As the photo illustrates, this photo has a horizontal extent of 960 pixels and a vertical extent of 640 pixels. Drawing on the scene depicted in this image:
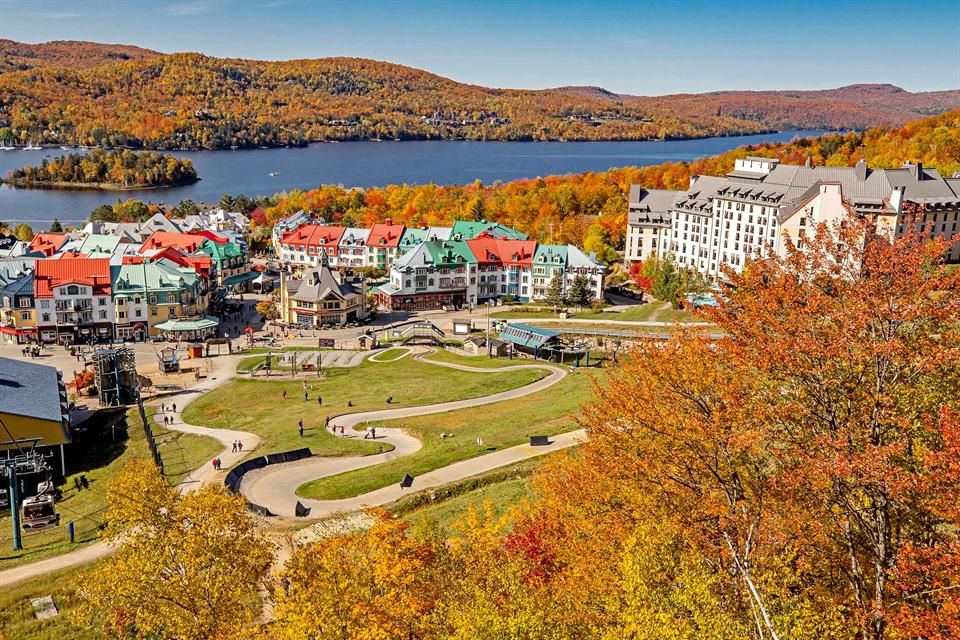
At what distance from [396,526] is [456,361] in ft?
150

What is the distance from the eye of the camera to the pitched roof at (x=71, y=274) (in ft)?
250

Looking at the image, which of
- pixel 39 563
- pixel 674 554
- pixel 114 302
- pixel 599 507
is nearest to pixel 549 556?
pixel 599 507

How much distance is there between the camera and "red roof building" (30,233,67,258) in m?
99.5

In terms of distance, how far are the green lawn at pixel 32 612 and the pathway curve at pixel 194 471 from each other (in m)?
1.04

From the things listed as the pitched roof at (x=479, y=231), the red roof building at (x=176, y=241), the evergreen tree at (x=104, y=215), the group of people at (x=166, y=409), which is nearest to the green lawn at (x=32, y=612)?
the group of people at (x=166, y=409)

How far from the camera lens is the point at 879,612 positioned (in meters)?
15.4

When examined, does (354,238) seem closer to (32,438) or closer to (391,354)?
(391,354)

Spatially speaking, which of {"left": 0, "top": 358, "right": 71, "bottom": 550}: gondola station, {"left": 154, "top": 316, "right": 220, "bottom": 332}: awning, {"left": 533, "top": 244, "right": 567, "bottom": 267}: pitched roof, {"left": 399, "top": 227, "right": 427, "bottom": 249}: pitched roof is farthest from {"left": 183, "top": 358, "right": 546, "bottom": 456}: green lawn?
{"left": 399, "top": 227, "right": 427, "bottom": 249}: pitched roof

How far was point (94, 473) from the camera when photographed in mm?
45219

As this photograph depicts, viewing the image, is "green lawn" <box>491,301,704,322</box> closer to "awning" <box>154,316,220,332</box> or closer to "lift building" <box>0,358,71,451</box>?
"awning" <box>154,316,220,332</box>

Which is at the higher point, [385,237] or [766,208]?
[766,208]

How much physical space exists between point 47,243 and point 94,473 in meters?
69.5

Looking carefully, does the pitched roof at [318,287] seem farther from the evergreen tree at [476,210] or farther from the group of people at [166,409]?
the evergreen tree at [476,210]

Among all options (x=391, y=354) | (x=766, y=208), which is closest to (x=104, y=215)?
(x=391, y=354)
